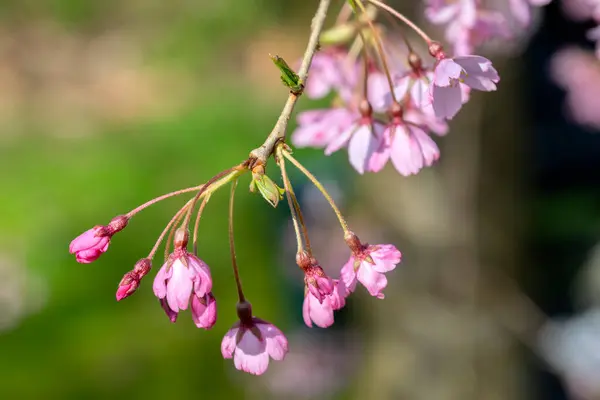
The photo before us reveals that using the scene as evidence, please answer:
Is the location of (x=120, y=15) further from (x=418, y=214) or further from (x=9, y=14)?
(x=418, y=214)

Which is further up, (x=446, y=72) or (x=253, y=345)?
(x=446, y=72)

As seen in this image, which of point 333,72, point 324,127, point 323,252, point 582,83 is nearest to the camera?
point 324,127

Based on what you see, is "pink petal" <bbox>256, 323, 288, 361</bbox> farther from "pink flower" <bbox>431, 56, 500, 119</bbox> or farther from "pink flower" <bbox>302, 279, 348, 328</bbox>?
"pink flower" <bbox>431, 56, 500, 119</bbox>

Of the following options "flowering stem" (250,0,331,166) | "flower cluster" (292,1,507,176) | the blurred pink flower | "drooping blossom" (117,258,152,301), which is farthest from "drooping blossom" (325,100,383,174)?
the blurred pink flower

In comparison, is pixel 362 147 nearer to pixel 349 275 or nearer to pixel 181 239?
→ pixel 349 275

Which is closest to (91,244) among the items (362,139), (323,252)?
(362,139)

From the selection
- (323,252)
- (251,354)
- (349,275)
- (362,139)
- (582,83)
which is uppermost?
(362,139)

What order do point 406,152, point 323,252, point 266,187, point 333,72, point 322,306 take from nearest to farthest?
point 266,187 < point 322,306 < point 406,152 < point 333,72 < point 323,252

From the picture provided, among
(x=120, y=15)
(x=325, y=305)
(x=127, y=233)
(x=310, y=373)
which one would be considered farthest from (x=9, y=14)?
(x=325, y=305)
